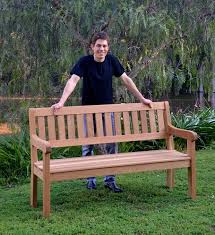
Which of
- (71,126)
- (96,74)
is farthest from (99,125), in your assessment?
(96,74)

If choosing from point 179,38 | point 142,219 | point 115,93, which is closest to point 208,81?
point 179,38

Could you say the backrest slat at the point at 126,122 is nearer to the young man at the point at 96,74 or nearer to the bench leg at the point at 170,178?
the young man at the point at 96,74

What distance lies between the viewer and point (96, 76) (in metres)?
5.09

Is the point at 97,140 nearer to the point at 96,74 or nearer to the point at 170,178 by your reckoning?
the point at 96,74

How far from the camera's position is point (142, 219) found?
434cm

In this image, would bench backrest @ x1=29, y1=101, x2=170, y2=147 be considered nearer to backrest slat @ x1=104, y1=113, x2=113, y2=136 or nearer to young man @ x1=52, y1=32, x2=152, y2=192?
backrest slat @ x1=104, y1=113, x2=113, y2=136

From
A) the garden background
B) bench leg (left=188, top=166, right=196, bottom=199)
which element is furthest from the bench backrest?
the garden background

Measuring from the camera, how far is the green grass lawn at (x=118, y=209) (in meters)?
4.12

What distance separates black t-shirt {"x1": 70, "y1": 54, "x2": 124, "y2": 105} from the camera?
16.7 ft

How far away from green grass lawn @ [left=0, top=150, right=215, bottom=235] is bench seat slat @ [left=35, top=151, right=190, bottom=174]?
438mm

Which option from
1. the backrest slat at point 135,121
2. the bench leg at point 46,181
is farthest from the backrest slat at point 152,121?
the bench leg at point 46,181

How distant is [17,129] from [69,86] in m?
2.52

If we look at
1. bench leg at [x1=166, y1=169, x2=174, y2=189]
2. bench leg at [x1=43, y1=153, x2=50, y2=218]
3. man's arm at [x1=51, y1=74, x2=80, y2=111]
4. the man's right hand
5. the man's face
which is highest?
the man's face

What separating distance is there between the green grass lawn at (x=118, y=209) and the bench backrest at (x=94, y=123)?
62 cm
